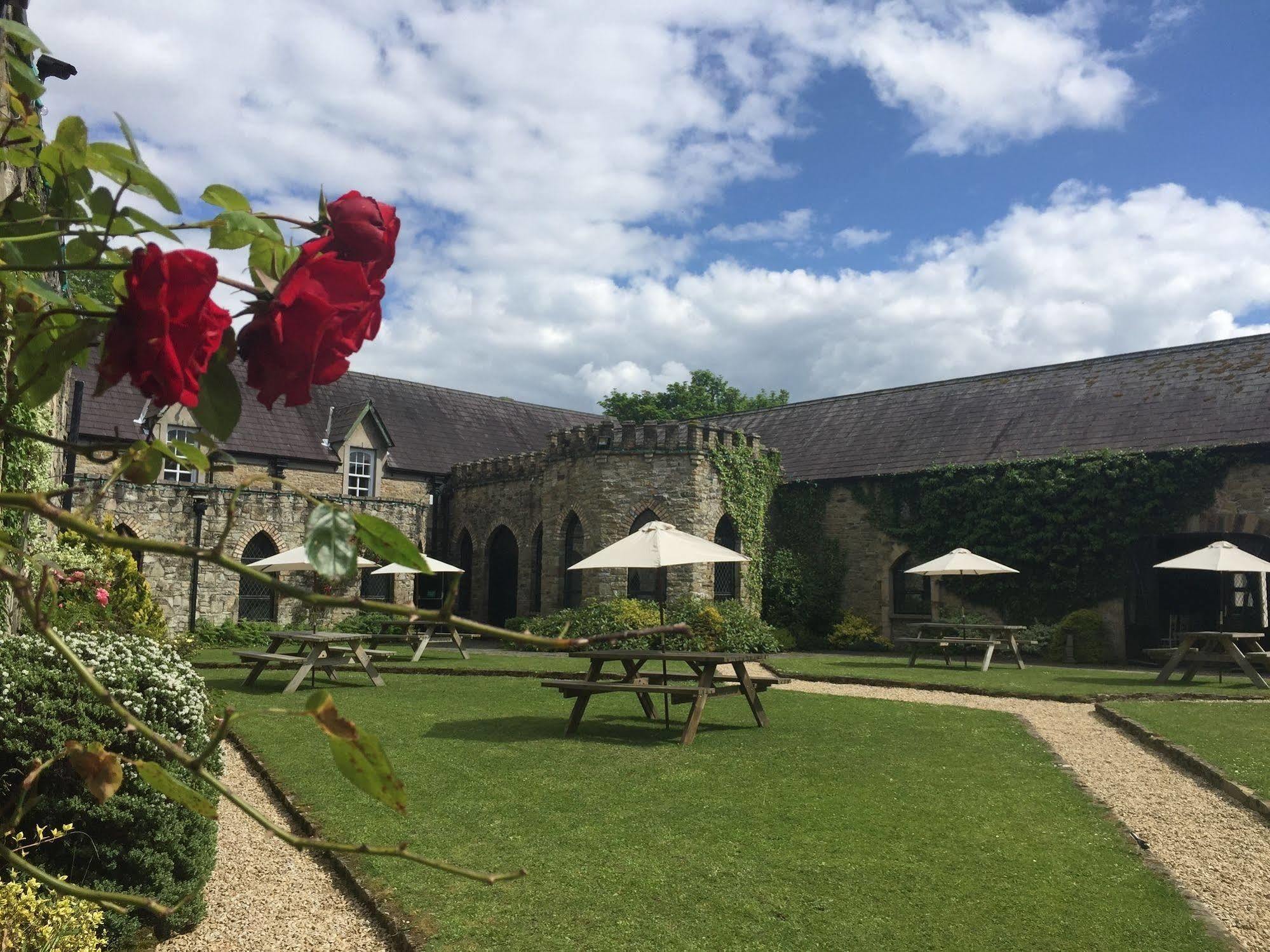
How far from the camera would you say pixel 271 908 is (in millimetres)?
5082

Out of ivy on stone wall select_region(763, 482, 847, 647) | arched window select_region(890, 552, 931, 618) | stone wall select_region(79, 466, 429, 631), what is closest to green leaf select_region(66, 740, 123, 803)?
stone wall select_region(79, 466, 429, 631)

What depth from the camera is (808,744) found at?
9.05 meters

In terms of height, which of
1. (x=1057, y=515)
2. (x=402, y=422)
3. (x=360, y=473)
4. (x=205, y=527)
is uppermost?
(x=402, y=422)

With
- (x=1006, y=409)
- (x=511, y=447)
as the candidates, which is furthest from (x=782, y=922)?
(x=511, y=447)

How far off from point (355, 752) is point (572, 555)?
23.2 meters

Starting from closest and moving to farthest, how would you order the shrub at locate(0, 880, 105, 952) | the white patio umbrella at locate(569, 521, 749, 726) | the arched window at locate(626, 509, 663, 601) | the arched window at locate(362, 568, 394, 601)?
the shrub at locate(0, 880, 105, 952) < the white patio umbrella at locate(569, 521, 749, 726) < the arched window at locate(626, 509, 663, 601) < the arched window at locate(362, 568, 394, 601)

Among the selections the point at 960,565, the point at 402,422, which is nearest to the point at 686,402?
the point at 402,422

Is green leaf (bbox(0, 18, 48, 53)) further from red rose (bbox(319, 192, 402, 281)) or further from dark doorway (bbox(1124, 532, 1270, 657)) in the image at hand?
dark doorway (bbox(1124, 532, 1270, 657))

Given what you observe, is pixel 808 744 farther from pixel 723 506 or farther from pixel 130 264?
pixel 723 506

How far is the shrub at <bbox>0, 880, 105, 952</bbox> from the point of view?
135 inches

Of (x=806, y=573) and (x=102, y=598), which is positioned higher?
(x=806, y=573)

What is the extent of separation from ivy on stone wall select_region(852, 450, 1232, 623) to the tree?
26.2 meters

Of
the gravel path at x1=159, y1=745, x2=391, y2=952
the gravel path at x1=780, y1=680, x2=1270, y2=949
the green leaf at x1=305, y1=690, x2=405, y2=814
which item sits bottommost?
the gravel path at x1=159, y1=745, x2=391, y2=952

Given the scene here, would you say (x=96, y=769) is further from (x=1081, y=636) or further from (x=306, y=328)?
(x=1081, y=636)
